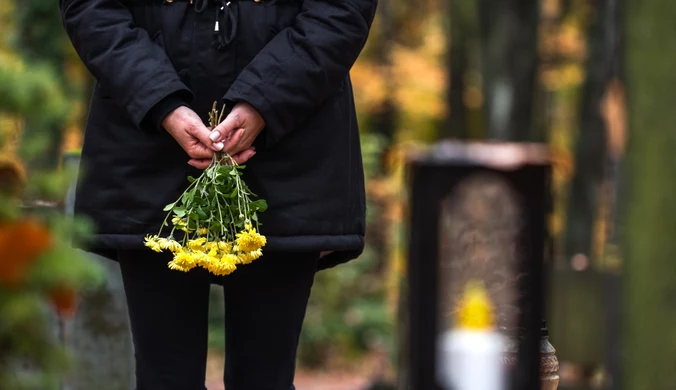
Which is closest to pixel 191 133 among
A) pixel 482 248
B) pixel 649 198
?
pixel 482 248

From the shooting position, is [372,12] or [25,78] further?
[372,12]

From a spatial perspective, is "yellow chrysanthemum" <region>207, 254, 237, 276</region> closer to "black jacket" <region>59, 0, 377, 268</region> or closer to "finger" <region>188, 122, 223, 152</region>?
"black jacket" <region>59, 0, 377, 268</region>

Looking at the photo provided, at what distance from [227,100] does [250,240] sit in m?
0.39

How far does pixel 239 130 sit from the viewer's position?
2832 millimetres

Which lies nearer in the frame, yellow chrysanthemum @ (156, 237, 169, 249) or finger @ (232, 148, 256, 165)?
yellow chrysanthemum @ (156, 237, 169, 249)

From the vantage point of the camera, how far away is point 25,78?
1.88m

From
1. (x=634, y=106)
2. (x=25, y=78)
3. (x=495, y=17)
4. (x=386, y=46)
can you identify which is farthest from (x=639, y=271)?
(x=386, y=46)

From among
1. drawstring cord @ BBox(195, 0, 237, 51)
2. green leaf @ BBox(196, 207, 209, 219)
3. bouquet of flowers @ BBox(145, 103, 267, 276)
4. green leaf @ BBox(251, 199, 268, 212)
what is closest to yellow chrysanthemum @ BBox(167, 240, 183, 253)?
bouquet of flowers @ BBox(145, 103, 267, 276)

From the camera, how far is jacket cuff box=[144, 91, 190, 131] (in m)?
2.82

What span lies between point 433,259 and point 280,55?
0.63 m

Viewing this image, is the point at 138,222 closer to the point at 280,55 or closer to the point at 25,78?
the point at 280,55

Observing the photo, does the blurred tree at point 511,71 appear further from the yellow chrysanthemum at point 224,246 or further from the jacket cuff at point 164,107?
the yellow chrysanthemum at point 224,246

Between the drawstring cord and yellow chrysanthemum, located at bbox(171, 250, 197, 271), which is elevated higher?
the drawstring cord

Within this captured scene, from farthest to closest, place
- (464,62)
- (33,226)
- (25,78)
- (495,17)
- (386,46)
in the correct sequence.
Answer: (386,46) → (464,62) → (495,17) → (25,78) → (33,226)
